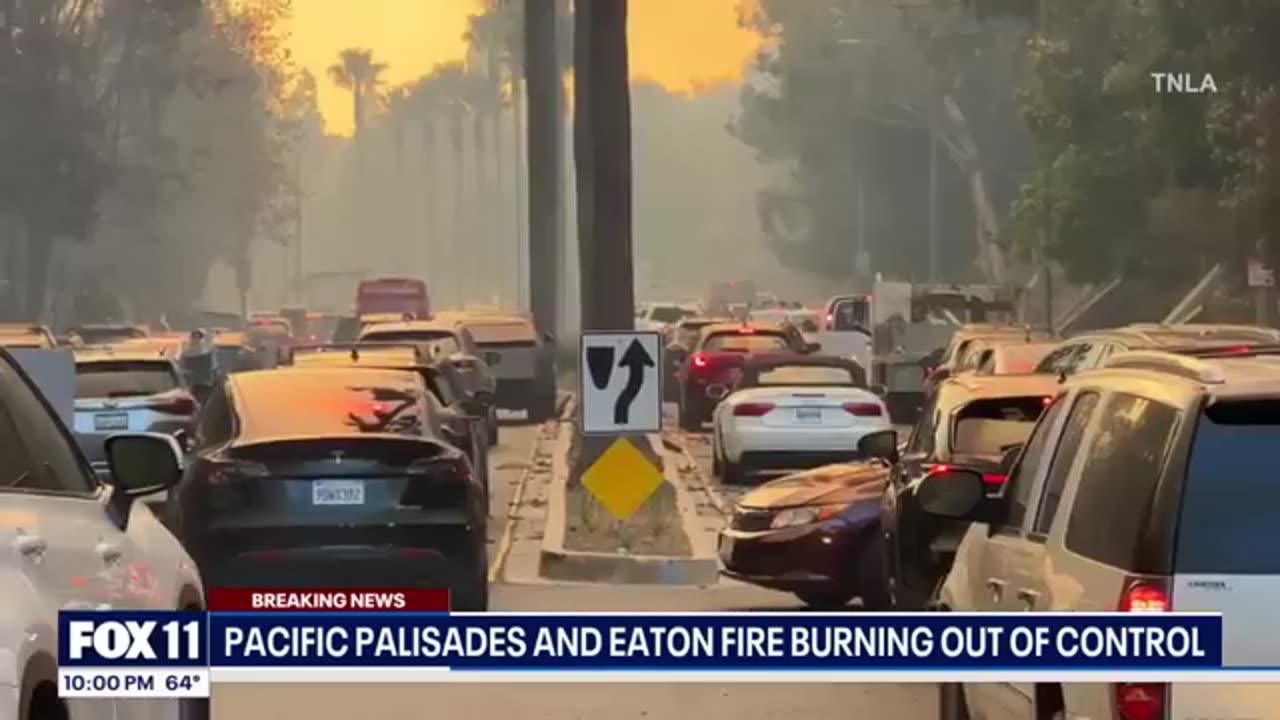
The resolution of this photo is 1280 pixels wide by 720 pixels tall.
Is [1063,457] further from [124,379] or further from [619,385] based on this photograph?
[124,379]

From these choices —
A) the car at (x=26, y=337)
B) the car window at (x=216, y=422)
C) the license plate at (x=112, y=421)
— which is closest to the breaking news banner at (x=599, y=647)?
the car window at (x=216, y=422)

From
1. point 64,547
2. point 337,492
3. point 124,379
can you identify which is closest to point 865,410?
point 124,379

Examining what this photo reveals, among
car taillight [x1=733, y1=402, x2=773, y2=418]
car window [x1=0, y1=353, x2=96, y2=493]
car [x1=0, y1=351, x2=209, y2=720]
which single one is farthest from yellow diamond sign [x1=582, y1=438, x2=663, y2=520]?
car window [x1=0, y1=353, x2=96, y2=493]

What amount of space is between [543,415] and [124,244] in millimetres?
4806

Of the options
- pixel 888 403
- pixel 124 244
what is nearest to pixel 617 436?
pixel 888 403

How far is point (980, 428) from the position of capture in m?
12.5

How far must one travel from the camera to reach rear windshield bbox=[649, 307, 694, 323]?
2424 centimetres

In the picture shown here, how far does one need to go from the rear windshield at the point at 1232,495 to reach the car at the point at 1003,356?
42.9 ft

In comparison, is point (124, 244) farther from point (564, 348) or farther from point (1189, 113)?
point (1189, 113)

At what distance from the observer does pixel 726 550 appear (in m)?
13.5

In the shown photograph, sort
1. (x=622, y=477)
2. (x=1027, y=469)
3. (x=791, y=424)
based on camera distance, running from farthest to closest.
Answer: (x=791, y=424) → (x=622, y=477) → (x=1027, y=469)

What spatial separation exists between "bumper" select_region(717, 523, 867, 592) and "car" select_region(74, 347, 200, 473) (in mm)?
7159

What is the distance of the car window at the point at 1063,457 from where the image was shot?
668 centimetres

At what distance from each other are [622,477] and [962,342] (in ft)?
25.6
